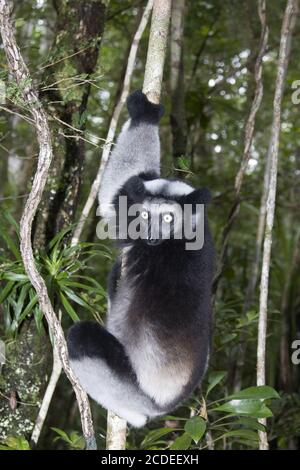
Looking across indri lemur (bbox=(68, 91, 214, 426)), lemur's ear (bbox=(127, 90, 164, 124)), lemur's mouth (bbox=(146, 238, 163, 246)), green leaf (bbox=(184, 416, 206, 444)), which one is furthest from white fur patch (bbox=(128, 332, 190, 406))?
lemur's ear (bbox=(127, 90, 164, 124))

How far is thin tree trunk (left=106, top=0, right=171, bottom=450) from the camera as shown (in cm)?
267

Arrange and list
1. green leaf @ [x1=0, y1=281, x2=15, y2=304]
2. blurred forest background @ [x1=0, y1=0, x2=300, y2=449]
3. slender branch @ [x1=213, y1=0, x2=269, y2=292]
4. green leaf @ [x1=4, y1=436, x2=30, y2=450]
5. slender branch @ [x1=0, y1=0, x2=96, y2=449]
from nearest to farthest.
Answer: slender branch @ [x1=0, y1=0, x2=96, y2=449] → green leaf @ [x1=4, y1=436, x2=30, y2=450] → green leaf @ [x1=0, y1=281, x2=15, y2=304] → blurred forest background @ [x1=0, y1=0, x2=300, y2=449] → slender branch @ [x1=213, y1=0, x2=269, y2=292]

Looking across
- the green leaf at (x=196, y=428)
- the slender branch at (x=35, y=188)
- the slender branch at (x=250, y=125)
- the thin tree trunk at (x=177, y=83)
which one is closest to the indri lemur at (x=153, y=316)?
the green leaf at (x=196, y=428)

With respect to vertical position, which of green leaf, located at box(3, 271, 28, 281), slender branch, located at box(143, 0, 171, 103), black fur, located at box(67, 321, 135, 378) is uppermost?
slender branch, located at box(143, 0, 171, 103)

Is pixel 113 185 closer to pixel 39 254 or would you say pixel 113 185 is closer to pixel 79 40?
pixel 39 254

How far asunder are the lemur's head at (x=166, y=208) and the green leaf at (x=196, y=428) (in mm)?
946

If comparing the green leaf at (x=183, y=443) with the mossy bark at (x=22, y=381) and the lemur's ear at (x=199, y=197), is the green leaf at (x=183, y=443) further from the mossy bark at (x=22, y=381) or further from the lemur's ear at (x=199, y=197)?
the lemur's ear at (x=199, y=197)

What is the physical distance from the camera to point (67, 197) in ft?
12.3

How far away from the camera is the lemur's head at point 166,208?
9.23 feet

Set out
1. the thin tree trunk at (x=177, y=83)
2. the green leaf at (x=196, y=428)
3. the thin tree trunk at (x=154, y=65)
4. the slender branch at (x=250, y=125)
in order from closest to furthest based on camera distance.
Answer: the thin tree trunk at (x=154, y=65), the green leaf at (x=196, y=428), the slender branch at (x=250, y=125), the thin tree trunk at (x=177, y=83)

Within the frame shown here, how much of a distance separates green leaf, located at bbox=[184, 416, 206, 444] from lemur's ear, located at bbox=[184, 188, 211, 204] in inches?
44.9

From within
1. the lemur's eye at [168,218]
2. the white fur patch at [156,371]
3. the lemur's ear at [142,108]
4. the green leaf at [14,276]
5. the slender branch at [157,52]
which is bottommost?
the white fur patch at [156,371]

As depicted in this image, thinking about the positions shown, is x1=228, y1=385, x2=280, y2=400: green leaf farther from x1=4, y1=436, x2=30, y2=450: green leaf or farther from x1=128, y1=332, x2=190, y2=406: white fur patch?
x1=4, y1=436, x2=30, y2=450: green leaf

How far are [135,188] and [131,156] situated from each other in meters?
0.25
